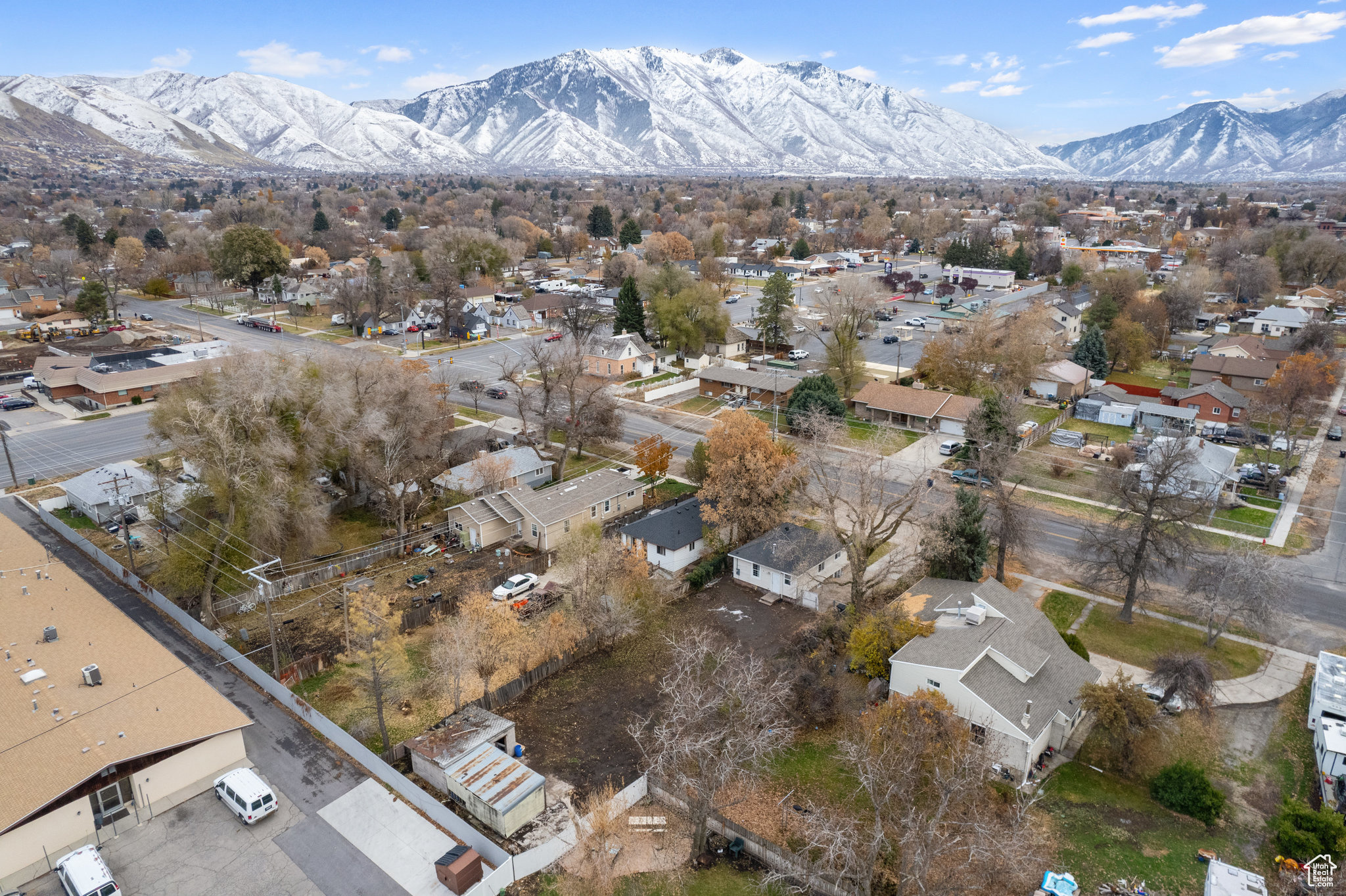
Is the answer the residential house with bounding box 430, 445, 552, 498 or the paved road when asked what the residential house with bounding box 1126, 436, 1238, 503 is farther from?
the paved road

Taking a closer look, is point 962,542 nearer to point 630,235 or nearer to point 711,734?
point 711,734

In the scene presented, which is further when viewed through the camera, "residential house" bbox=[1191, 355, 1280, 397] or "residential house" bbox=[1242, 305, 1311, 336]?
"residential house" bbox=[1242, 305, 1311, 336]

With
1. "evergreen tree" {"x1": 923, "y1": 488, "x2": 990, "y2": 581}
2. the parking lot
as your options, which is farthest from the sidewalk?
the parking lot

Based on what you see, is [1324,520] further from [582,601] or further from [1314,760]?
[582,601]

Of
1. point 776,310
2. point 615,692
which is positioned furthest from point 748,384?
point 615,692

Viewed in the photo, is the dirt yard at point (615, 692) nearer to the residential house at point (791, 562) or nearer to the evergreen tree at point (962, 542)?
the residential house at point (791, 562)

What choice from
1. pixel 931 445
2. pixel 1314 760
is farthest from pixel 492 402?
pixel 1314 760

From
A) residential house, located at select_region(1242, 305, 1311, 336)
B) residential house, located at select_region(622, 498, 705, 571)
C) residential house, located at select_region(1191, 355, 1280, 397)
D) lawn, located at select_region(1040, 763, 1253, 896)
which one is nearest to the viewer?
lawn, located at select_region(1040, 763, 1253, 896)
